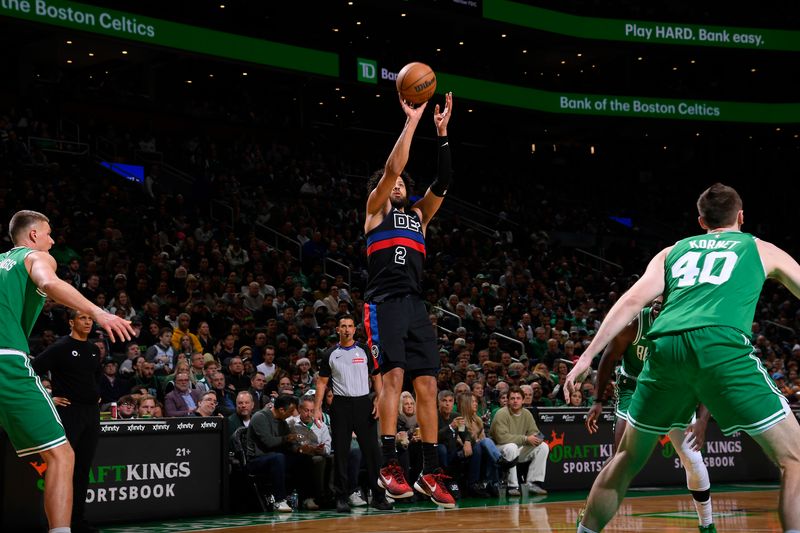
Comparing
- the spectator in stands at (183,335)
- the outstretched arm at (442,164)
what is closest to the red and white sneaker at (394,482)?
the outstretched arm at (442,164)

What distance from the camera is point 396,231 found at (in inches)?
273

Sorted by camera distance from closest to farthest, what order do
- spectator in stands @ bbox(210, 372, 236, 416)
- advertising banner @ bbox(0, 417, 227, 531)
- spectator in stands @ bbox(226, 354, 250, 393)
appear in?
advertising banner @ bbox(0, 417, 227, 531), spectator in stands @ bbox(210, 372, 236, 416), spectator in stands @ bbox(226, 354, 250, 393)

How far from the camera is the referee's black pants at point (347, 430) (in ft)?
36.0

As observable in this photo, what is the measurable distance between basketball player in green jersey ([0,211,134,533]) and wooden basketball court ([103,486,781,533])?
10.8ft

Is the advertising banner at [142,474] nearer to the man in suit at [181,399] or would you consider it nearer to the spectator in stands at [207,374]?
the man in suit at [181,399]

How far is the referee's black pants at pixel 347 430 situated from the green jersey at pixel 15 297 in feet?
16.9

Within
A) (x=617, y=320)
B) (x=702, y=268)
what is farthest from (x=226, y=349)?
(x=702, y=268)

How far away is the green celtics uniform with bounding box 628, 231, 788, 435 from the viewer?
4.90 meters

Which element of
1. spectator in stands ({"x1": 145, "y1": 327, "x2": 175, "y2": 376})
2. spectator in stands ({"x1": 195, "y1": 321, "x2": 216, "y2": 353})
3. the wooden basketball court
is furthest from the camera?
spectator in stands ({"x1": 195, "y1": 321, "x2": 216, "y2": 353})

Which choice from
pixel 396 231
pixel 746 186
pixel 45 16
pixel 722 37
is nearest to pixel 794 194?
pixel 746 186

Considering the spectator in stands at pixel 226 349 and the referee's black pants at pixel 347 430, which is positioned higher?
the spectator in stands at pixel 226 349

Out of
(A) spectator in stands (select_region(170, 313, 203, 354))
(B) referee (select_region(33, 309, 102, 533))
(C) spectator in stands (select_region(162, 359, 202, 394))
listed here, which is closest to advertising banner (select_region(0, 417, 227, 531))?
(B) referee (select_region(33, 309, 102, 533))

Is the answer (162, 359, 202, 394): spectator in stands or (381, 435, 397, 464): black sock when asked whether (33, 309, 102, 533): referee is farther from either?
(381, 435, 397, 464): black sock

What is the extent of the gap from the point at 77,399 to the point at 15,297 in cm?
308
